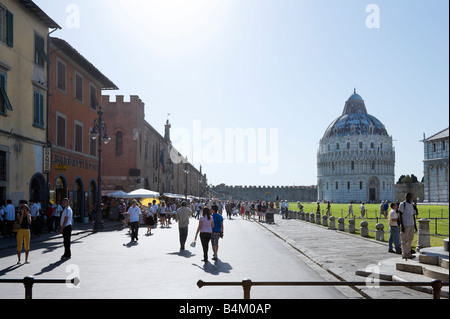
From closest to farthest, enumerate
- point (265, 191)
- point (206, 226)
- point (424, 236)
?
point (206, 226), point (424, 236), point (265, 191)

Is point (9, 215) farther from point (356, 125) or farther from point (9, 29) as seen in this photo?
point (356, 125)

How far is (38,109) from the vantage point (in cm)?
2466

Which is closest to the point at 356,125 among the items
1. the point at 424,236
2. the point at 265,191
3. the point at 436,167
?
the point at 265,191

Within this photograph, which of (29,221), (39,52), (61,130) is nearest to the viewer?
(29,221)

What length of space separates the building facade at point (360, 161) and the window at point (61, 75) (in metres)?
129

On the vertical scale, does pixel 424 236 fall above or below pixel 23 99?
below

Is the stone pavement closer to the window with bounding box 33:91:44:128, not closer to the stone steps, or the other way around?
the stone steps

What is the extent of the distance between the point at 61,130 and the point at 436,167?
7712 centimetres

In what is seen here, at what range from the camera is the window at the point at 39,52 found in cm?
2450

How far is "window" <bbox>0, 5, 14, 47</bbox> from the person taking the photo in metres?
21.1

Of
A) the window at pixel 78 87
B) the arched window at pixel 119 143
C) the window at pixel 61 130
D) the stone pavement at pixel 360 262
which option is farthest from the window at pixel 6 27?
the arched window at pixel 119 143

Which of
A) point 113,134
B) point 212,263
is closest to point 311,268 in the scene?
point 212,263

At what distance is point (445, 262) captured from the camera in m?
9.55

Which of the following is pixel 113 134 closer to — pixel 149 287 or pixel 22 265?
pixel 22 265
